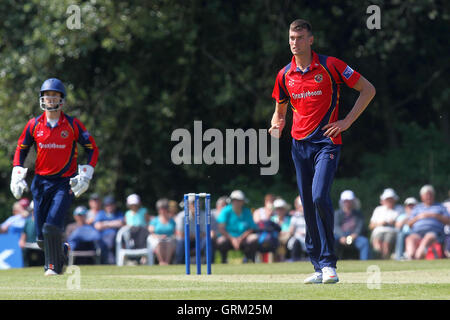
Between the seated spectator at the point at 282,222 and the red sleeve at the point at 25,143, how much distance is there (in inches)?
315

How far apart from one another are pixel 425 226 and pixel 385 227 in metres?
1.12

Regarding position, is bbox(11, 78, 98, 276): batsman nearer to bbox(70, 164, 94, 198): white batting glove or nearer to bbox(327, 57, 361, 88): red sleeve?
bbox(70, 164, 94, 198): white batting glove

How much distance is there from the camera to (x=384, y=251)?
1889 centimetres

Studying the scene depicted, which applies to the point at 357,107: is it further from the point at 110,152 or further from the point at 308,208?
the point at 110,152

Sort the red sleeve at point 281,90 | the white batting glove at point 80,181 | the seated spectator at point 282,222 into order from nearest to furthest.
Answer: the red sleeve at point 281,90 → the white batting glove at point 80,181 → the seated spectator at point 282,222

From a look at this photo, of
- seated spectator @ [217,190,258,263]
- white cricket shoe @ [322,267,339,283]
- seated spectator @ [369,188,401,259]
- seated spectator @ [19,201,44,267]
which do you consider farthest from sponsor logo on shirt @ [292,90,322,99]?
seated spectator @ [19,201,44,267]

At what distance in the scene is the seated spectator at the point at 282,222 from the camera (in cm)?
1905

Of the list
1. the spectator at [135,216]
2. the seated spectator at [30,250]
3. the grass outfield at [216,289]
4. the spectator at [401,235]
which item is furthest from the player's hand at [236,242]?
the grass outfield at [216,289]

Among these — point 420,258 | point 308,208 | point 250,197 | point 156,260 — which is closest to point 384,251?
point 420,258

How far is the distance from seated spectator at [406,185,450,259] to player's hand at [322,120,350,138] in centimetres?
902

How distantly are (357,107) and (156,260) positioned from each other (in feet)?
33.9

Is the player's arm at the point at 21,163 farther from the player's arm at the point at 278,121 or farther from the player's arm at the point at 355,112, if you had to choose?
the player's arm at the point at 355,112

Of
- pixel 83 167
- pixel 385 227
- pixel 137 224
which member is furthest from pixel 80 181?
pixel 385 227

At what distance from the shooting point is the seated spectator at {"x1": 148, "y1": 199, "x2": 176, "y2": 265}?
1844cm
